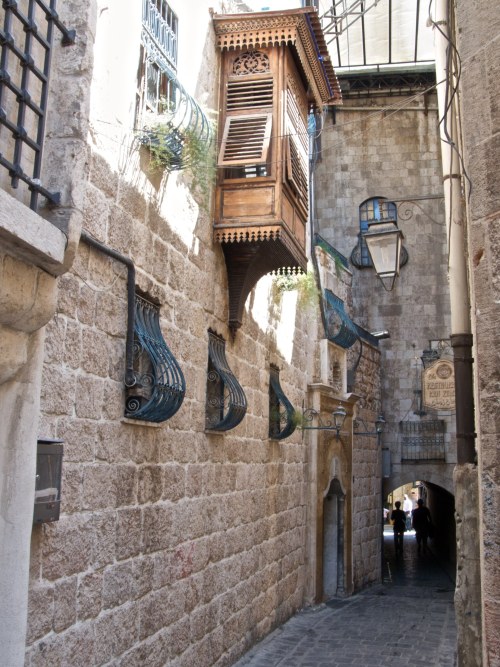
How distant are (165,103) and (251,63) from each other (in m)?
2.16

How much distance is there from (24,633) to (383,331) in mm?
14403

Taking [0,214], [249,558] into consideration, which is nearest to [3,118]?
[0,214]

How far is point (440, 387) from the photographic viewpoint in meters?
9.34

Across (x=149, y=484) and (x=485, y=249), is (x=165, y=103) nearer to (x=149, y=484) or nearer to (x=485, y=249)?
(x=149, y=484)

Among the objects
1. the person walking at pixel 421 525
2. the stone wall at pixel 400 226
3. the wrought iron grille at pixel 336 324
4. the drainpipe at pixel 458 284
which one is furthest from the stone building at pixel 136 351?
the person walking at pixel 421 525

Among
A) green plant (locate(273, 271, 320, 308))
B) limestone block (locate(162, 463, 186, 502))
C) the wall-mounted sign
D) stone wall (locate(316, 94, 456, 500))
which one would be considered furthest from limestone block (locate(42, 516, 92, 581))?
stone wall (locate(316, 94, 456, 500))

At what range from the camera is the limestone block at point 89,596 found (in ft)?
15.6

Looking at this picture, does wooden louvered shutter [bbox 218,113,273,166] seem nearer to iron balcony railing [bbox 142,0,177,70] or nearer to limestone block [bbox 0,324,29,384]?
iron balcony railing [bbox 142,0,177,70]

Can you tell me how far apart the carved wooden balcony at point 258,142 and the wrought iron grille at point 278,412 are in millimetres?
2091

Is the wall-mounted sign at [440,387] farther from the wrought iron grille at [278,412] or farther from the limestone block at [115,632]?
the limestone block at [115,632]

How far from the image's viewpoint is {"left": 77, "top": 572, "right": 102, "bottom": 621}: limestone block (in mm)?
4758

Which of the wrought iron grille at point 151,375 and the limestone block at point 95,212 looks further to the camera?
the wrought iron grille at point 151,375

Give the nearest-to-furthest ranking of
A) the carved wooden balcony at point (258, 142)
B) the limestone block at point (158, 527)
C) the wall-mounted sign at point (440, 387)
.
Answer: the limestone block at point (158, 527) → the carved wooden balcony at point (258, 142) → the wall-mounted sign at point (440, 387)

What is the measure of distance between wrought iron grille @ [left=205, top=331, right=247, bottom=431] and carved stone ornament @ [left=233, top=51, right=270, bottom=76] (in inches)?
112
